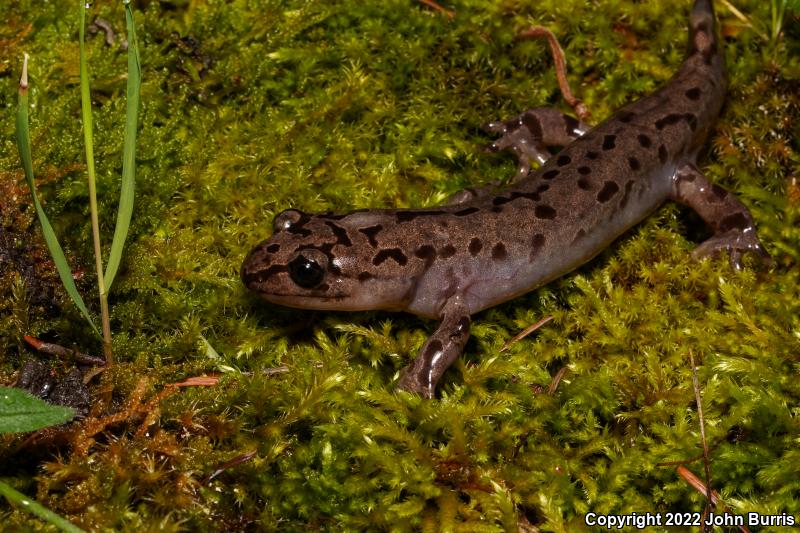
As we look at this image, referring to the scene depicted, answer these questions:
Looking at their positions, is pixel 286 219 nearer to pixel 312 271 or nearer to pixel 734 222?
pixel 312 271

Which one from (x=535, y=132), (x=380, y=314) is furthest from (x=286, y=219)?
(x=535, y=132)

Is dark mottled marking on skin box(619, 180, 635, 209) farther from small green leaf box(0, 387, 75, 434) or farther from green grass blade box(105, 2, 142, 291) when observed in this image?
small green leaf box(0, 387, 75, 434)

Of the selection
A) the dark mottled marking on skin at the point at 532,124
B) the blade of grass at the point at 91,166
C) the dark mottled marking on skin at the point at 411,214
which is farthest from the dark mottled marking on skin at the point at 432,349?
the dark mottled marking on skin at the point at 532,124

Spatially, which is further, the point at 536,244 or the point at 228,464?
the point at 536,244

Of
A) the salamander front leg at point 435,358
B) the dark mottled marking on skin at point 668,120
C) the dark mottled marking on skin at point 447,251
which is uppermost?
the dark mottled marking on skin at point 668,120

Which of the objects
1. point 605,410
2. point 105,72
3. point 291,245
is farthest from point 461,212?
point 105,72

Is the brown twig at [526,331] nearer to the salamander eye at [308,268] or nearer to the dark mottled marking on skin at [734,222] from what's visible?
the salamander eye at [308,268]

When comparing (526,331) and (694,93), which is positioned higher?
(694,93)
